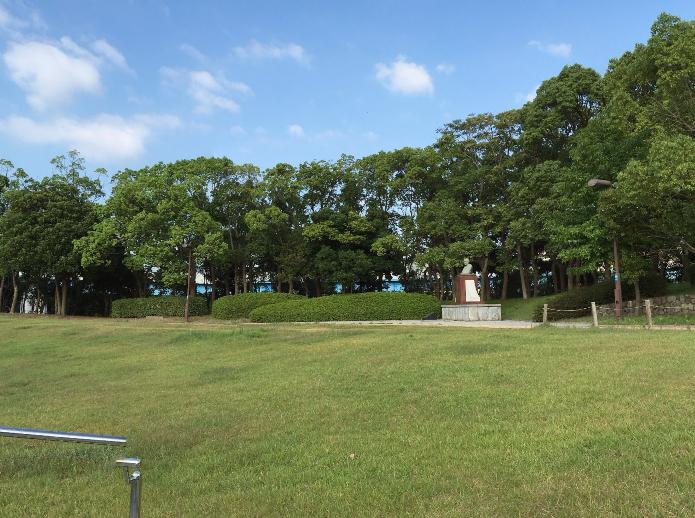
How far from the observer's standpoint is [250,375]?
10.1 metres

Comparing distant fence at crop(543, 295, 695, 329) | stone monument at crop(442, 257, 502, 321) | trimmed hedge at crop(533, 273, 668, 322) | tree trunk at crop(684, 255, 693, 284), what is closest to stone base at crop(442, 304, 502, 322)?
stone monument at crop(442, 257, 502, 321)

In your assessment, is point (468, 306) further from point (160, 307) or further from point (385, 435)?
point (385, 435)

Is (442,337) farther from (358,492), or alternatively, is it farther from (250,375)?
(358,492)

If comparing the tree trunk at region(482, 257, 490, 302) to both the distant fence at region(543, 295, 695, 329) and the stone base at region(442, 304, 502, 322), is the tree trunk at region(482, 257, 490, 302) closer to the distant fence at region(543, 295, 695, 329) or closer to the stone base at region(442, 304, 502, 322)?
the stone base at region(442, 304, 502, 322)

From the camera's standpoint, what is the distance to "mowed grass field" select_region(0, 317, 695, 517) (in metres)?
3.62

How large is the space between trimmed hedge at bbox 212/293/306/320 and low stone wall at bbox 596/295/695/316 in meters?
16.1

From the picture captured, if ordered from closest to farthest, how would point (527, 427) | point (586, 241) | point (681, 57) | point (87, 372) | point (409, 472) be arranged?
point (409, 472)
point (527, 427)
point (87, 372)
point (681, 57)
point (586, 241)

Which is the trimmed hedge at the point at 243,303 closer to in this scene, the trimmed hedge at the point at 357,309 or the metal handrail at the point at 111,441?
the trimmed hedge at the point at 357,309

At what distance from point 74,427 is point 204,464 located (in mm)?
2703

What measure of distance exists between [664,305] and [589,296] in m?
3.09

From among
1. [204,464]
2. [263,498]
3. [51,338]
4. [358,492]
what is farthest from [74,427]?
[51,338]

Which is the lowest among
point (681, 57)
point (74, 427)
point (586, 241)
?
point (74, 427)

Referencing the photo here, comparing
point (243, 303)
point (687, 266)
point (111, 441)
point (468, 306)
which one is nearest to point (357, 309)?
point (468, 306)

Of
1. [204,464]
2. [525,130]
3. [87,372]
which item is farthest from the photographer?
[525,130]
